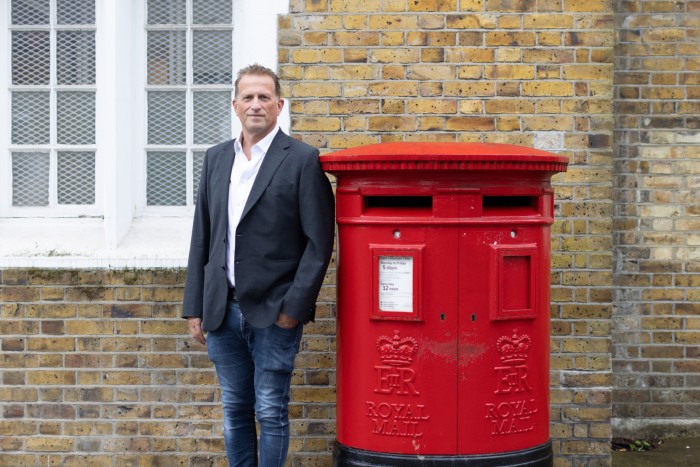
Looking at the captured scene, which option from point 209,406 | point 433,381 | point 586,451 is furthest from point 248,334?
point 586,451

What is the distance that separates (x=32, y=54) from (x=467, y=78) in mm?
2386

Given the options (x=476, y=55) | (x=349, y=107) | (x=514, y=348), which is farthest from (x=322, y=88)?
→ (x=514, y=348)

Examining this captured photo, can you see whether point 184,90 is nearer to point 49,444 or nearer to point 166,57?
point 166,57

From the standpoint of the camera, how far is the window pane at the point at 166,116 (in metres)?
4.96

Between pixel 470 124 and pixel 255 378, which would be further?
pixel 470 124

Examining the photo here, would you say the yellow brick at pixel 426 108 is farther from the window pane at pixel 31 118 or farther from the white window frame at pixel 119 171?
→ the window pane at pixel 31 118

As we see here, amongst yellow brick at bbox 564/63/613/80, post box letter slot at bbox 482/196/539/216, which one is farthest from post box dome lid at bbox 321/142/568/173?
yellow brick at bbox 564/63/613/80

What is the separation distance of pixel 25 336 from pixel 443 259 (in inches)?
101

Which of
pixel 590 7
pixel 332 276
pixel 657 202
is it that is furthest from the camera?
pixel 657 202

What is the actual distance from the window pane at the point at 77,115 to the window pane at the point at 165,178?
373mm

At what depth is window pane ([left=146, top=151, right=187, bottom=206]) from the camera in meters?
4.98

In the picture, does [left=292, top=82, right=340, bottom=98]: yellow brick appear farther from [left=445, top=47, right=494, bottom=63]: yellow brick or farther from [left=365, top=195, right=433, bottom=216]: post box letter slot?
[left=365, top=195, right=433, bottom=216]: post box letter slot

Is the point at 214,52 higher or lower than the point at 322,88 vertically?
higher

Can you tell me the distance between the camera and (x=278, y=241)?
3654 mm
